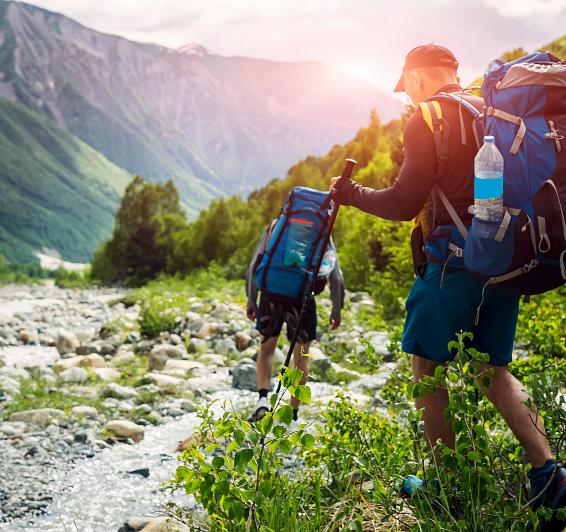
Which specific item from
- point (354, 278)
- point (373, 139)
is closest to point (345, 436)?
point (354, 278)

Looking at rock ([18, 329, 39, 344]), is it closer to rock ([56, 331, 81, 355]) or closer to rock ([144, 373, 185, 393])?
rock ([56, 331, 81, 355])

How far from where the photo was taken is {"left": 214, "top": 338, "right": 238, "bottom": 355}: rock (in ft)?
33.2

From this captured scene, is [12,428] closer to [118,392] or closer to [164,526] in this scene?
[118,392]

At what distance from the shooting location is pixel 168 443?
5973 mm

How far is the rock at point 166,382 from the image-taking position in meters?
7.65

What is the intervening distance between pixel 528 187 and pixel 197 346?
8.38 meters

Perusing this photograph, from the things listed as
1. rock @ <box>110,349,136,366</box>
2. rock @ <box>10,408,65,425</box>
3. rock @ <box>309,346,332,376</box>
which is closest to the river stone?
rock @ <box>10,408,65,425</box>

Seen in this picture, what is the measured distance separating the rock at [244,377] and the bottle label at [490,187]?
578 cm

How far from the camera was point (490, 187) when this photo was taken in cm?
243

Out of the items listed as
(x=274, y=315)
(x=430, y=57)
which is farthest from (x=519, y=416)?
(x=274, y=315)

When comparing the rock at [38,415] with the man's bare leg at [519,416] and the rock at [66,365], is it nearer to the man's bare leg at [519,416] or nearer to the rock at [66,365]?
the rock at [66,365]

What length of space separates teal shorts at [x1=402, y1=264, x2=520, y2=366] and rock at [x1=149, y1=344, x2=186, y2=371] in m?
6.82

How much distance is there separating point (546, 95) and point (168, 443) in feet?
15.1

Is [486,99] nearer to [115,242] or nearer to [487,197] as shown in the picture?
[487,197]
